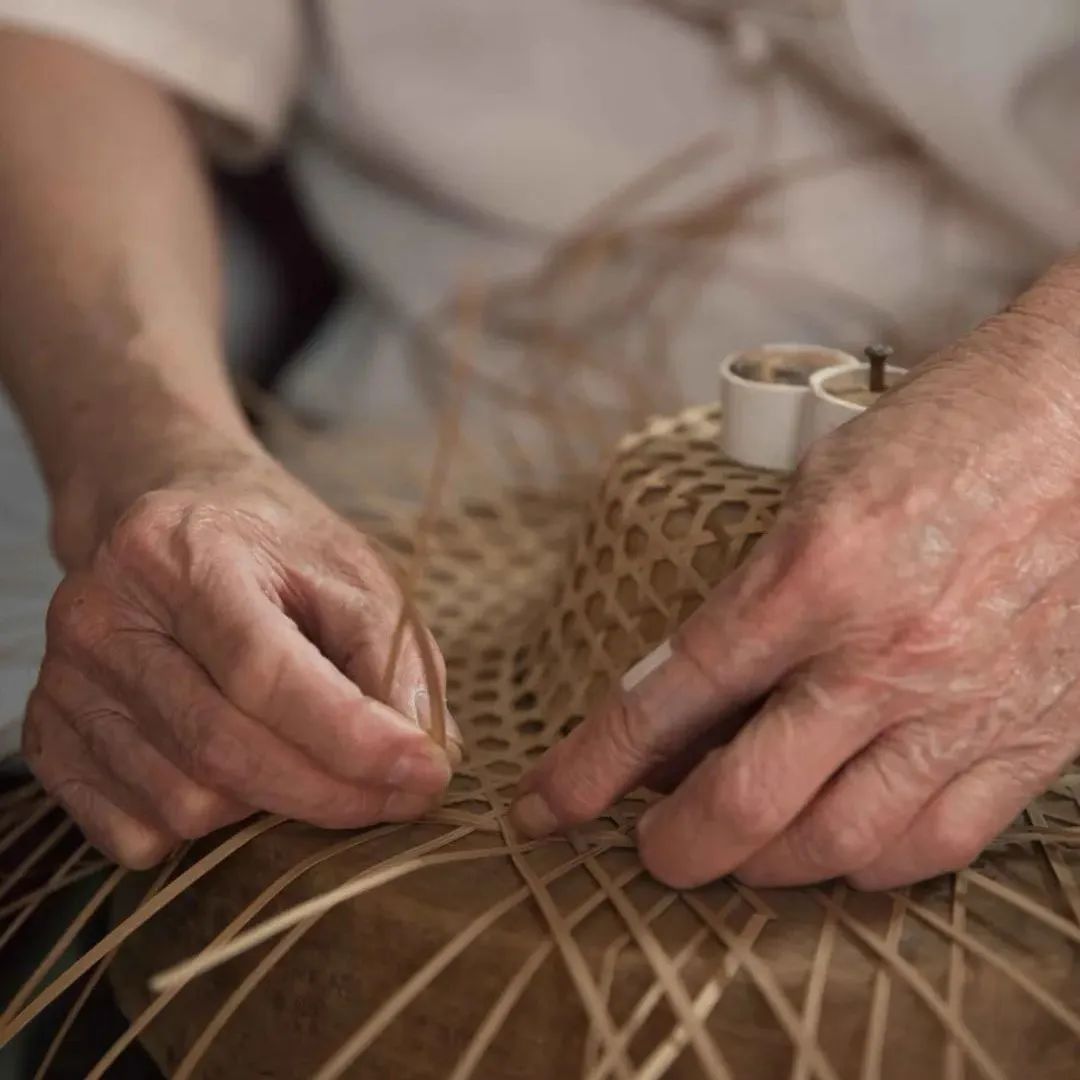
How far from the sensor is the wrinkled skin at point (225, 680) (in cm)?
45

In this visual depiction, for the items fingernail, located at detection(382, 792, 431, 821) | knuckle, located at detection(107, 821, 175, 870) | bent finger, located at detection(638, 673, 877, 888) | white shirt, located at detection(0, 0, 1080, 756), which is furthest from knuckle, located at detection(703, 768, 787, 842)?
white shirt, located at detection(0, 0, 1080, 756)

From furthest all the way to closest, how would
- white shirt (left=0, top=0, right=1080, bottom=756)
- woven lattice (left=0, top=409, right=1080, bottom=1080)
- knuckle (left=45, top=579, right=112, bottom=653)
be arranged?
white shirt (left=0, top=0, right=1080, bottom=756) < knuckle (left=45, top=579, right=112, bottom=653) < woven lattice (left=0, top=409, right=1080, bottom=1080)

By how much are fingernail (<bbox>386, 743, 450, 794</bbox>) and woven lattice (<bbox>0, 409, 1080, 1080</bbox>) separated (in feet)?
0.07

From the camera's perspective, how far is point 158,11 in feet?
2.55

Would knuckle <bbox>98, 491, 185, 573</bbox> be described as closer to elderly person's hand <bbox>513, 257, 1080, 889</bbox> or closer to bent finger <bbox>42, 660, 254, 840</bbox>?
bent finger <bbox>42, 660, 254, 840</bbox>

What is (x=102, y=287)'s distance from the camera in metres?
0.68

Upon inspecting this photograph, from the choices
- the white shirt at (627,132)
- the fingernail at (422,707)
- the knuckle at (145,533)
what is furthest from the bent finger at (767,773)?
the white shirt at (627,132)

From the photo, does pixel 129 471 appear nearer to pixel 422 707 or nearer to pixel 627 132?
pixel 422 707

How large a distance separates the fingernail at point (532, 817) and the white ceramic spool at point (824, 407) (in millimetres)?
180

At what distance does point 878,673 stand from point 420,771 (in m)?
0.15

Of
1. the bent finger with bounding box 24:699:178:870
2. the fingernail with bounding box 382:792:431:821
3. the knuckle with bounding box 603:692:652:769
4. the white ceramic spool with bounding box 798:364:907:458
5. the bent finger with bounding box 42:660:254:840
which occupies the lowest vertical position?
the bent finger with bounding box 24:699:178:870

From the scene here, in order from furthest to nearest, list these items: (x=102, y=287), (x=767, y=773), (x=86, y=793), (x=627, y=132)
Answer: (x=627, y=132) < (x=102, y=287) < (x=86, y=793) < (x=767, y=773)

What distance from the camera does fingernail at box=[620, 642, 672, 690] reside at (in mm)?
431

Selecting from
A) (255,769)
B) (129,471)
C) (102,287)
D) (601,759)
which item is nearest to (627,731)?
(601,759)
